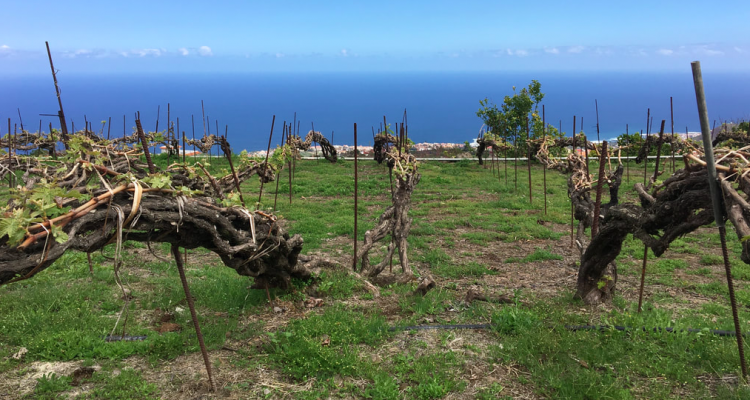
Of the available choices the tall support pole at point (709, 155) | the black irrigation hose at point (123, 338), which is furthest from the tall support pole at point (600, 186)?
the black irrigation hose at point (123, 338)

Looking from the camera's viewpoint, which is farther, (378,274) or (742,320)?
(378,274)

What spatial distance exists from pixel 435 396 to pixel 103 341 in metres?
2.96

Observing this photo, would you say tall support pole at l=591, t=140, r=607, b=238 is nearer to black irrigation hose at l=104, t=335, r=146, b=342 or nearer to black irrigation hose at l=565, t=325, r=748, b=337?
black irrigation hose at l=565, t=325, r=748, b=337

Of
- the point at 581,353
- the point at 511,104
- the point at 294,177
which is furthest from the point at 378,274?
the point at 511,104

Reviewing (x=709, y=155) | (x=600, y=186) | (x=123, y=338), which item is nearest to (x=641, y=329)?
(x=600, y=186)

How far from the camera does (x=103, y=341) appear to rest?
4.22 meters

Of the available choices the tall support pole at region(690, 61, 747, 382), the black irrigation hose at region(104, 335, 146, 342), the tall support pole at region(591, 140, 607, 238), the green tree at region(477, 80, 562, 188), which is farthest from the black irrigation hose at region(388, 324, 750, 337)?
the green tree at region(477, 80, 562, 188)

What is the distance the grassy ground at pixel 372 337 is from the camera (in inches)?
145

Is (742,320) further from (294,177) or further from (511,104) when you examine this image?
(511,104)

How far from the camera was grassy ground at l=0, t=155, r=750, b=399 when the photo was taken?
367cm

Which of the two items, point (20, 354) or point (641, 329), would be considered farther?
point (641, 329)

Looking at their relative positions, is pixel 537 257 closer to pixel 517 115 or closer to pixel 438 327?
pixel 438 327

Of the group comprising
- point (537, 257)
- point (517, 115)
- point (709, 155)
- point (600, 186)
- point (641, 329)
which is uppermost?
point (517, 115)

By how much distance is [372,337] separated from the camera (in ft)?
14.6
